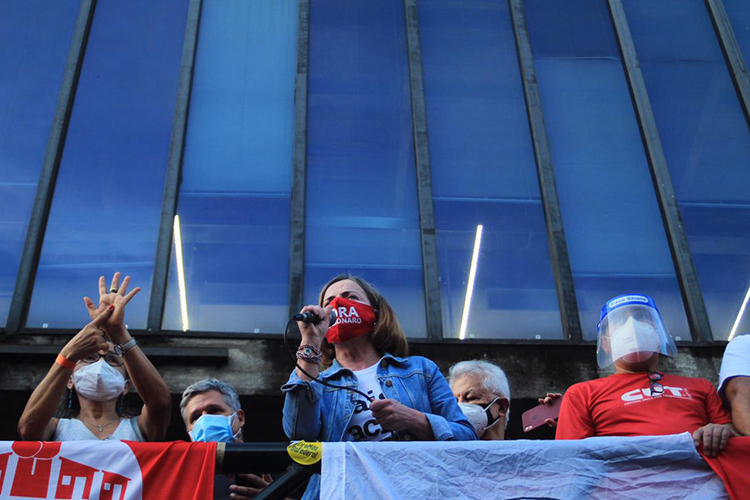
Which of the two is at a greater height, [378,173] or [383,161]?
[383,161]

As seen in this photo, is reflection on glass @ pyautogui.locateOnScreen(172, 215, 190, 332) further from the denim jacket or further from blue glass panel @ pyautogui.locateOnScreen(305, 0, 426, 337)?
the denim jacket

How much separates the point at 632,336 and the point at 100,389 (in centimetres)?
240

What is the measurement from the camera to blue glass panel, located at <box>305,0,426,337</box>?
732cm

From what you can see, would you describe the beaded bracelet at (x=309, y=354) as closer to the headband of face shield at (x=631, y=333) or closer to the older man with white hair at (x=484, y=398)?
the older man with white hair at (x=484, y=398)

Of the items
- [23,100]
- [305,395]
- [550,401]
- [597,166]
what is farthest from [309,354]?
[23,100]

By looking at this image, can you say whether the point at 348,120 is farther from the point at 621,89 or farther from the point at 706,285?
the point at 706,285

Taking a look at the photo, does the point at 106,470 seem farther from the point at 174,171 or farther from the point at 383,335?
the point at 174,171

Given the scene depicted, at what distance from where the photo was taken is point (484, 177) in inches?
316

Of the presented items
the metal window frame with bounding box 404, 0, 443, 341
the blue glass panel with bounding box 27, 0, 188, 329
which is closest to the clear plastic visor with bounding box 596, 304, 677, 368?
the metal window frame with bounding box 404, 0, 443, 341

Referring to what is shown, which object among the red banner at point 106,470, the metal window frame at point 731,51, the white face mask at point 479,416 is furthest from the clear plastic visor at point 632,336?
the metal window frame at point 731,51

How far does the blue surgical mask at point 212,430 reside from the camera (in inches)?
112

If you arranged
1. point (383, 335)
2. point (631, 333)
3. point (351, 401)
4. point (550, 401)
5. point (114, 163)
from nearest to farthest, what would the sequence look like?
point (351, 401) < point (383, 335) < point (631, 333) < point (550, 401) < point (114, 163)

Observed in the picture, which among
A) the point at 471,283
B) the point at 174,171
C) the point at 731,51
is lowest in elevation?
the point at 471,283

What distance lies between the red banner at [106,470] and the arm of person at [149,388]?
2.46ft
